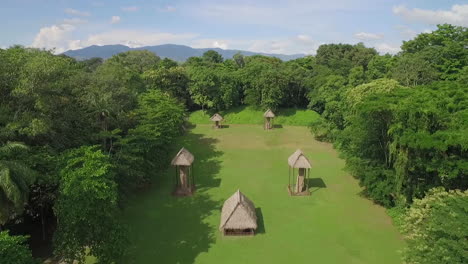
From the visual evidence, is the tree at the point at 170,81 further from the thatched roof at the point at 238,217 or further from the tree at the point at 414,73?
the thatched roof at the point at 238,217

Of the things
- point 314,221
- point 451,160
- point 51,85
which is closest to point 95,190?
point 51,85

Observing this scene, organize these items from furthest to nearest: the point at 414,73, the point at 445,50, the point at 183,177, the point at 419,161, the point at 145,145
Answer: the point at 445,50, the point at 414,73, the point at 183,177, the point at 145,145, the point at 419,161

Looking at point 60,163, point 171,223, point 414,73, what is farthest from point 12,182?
point 414,73

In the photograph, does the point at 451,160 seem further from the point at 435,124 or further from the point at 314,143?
the point at 314,143

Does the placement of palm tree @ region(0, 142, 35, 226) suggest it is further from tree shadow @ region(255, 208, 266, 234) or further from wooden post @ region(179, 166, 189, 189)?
tree shadow @ region(255, 208, 266, 234)

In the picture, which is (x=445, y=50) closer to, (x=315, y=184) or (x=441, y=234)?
(x=315, y=184)

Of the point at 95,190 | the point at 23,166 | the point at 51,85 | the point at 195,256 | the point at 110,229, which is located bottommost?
the point at 195,256
